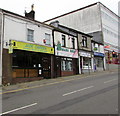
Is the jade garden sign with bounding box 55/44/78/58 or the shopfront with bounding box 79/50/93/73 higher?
the jade garden sign with bounding box 55/44/78/58

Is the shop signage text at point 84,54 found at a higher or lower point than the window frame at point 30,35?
lower

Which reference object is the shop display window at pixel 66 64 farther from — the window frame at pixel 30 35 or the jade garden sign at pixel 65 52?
the window frame at pixel 30 35

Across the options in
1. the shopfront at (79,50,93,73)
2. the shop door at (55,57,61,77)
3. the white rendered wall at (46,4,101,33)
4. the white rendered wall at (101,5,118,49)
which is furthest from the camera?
the white rendered wall at (101,5,118,49)

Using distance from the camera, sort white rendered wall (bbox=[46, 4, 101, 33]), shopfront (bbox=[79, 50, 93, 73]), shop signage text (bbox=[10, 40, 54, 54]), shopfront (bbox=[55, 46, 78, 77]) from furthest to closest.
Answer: white rendered wall (bbox=[46, 4, 101, 33]) < shopfront (bbox=[79, 50, 93, 73]) < shopfront (bbox=[55, 46, 78, 77]) < shop signage text (bbox=[10, 40, 54, 54])

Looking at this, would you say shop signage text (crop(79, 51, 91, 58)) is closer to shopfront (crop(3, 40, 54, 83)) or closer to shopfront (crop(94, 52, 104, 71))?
shopfront (crop(94, 52, 104, 71))

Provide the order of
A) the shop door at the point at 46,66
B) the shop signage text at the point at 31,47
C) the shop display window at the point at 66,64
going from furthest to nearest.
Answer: the shop display window at the point at 66,64
the shop door at the point at 46,66
the shop signage text at the point at 31,47

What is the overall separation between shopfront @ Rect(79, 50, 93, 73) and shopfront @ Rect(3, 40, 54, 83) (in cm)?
763

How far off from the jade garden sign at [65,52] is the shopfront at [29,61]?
1.22 m

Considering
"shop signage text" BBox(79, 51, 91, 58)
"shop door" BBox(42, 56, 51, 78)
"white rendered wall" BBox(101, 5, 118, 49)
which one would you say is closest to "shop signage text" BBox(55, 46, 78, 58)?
"shop signage text" BBox(79, 51, 91, 58)

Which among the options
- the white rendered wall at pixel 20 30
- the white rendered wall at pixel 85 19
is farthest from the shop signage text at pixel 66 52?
the white rendered wall at pixel 85 19

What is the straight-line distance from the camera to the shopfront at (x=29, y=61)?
1452cm

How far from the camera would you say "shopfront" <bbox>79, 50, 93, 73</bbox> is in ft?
79.8

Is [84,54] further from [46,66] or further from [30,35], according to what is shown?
[30,35]

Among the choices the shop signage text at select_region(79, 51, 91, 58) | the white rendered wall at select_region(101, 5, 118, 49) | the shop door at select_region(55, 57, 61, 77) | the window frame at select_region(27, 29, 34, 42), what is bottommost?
the shop door at select_region(55, 57, 61, 77)
